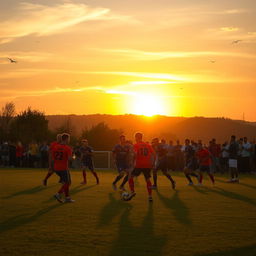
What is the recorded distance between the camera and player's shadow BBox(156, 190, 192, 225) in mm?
12102

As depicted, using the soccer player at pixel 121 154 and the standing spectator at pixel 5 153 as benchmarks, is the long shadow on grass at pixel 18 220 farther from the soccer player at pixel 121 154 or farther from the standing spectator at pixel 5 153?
the standing spectator at pixel 5 153

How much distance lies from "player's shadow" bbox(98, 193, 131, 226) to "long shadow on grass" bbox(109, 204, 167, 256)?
41 cm

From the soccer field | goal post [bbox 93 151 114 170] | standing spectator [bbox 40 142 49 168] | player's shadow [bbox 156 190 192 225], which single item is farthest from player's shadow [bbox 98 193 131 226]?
goal post [bbox 93 151 114 170]

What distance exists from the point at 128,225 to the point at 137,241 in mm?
1835

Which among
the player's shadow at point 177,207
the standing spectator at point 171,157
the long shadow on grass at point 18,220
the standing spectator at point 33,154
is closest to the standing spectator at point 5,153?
the standing spectator at point 33,154

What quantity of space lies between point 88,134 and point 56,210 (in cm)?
4465

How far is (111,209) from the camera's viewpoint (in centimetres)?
1392

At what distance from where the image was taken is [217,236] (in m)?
9.88

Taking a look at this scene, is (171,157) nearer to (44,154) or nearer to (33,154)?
(44,154)

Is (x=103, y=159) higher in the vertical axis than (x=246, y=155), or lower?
lower

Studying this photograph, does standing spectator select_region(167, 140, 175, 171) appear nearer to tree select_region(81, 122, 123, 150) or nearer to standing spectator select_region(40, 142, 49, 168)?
standing spectator select_region(40, 142, 49, 168)

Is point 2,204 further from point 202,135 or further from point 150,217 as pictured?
point 202,135

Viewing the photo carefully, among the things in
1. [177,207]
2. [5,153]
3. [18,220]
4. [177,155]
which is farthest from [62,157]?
[5,153]

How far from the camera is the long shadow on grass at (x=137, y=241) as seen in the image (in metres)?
8.46
